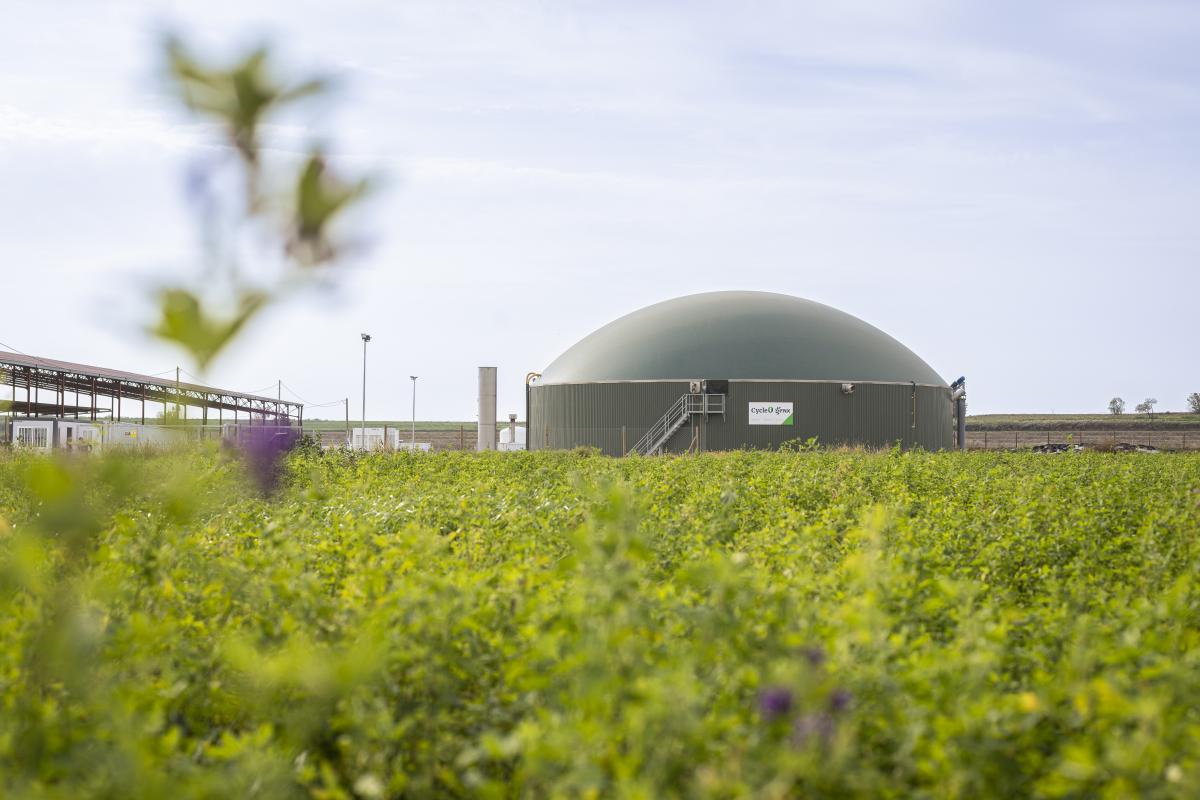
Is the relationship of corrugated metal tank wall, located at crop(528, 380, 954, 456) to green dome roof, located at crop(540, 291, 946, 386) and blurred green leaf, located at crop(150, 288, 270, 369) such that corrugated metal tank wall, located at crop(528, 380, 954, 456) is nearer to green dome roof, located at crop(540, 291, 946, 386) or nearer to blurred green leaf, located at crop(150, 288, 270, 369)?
green dome roof, located at crop(540, 291, 946, 386)

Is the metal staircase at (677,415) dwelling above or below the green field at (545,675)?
above

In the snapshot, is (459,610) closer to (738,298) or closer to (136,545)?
(136,545)

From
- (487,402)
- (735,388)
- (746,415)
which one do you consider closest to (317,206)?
(735,388)

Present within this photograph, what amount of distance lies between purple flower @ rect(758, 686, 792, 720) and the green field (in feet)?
0.04

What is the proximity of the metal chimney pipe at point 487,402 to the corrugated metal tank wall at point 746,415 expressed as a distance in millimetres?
4721

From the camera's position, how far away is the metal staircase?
37250mm

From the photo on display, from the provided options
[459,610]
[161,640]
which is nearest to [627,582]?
[459,610]

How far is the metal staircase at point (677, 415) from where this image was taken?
122 ft

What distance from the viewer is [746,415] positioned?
37656 millimetres

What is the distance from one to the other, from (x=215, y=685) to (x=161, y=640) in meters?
0.35

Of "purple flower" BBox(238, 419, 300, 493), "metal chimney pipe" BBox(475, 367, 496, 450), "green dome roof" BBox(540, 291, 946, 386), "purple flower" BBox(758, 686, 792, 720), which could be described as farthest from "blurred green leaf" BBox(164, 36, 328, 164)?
"metal chimney pipe" BBox(475, 367, 496, 450)

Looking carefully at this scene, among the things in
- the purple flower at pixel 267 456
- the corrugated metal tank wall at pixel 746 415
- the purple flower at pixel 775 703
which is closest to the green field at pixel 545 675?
the purple flower at pixel 775 703

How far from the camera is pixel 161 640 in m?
3.87

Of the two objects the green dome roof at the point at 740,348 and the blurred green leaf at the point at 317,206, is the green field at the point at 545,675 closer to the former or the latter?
the blurred green leaf at the point at 317,206
